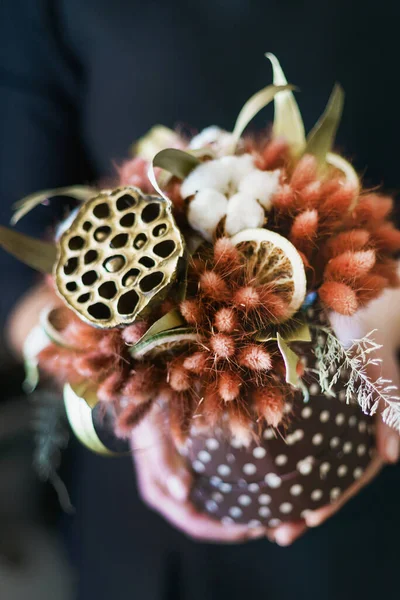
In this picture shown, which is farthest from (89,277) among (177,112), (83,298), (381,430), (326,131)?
(177,112)

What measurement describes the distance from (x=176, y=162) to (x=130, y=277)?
10 centimetres

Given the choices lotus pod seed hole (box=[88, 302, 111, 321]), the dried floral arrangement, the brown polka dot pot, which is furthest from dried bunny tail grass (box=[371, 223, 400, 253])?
lotus pod seed hole (box=[88, 302, 111, 321])

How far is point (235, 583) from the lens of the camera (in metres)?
0.63

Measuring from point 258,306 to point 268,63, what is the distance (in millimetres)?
475

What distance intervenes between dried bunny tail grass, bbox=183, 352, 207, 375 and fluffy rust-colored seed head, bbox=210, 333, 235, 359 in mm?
12

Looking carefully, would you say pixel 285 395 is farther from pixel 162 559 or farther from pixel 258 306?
pixel 162 559

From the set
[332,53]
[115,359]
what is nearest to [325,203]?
[115,359]

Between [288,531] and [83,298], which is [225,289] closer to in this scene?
[83,298]

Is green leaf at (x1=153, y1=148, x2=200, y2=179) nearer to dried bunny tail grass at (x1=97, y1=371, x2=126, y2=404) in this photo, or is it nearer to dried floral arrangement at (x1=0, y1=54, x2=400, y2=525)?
dried floral arrangement at (x1=0, y1=54, x2=400, y2=525)

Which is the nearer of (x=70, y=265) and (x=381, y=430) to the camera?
(x=70, y=265)

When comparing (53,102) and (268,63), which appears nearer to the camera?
(268,63)

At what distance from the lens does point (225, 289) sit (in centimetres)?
33

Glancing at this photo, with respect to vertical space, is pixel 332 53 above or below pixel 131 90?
above

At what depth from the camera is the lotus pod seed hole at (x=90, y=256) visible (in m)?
0.36
